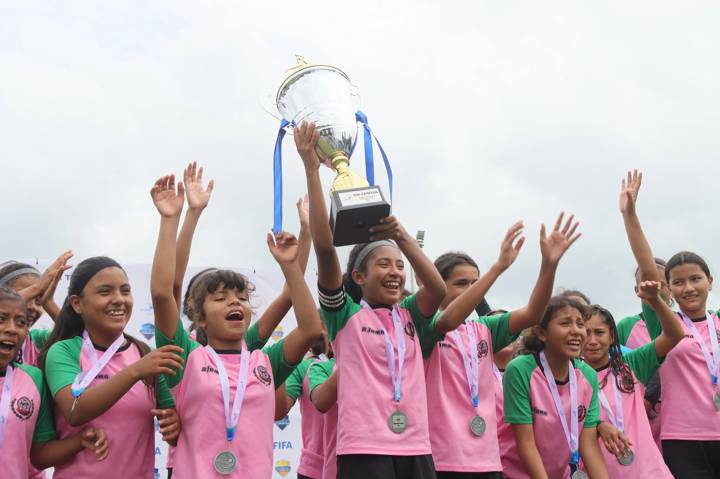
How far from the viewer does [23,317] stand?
3.33 meters

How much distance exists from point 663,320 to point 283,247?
213cm

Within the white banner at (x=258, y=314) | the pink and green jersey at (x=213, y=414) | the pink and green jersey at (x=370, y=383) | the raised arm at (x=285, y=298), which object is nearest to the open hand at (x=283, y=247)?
the pink and green jersey at (x=370, y=383)

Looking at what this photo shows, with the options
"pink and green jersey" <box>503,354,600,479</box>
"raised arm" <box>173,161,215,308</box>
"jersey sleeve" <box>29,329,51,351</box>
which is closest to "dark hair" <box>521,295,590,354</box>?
"pink and green jersey" <box>503,354,600,479</box>

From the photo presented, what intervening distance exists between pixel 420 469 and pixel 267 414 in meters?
0.66

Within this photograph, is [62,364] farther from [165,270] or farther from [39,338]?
[39,338]

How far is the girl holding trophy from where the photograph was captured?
326cm

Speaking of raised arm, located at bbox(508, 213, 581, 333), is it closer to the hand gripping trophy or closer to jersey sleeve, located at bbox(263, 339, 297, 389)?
the hand gripping trophy

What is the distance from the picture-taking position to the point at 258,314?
673 centimetres

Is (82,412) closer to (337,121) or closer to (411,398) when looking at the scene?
(411,398)

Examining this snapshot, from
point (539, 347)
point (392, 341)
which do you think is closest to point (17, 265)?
point (392, 341)

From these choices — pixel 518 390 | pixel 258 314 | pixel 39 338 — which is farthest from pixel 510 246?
pixel 258 314

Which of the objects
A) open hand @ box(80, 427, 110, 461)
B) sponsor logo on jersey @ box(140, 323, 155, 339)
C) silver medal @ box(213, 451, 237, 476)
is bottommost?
silver medal @ box(213, 451, 237, 476)

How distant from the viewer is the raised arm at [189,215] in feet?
11.1

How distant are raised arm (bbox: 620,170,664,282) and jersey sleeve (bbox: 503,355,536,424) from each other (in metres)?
0.86
